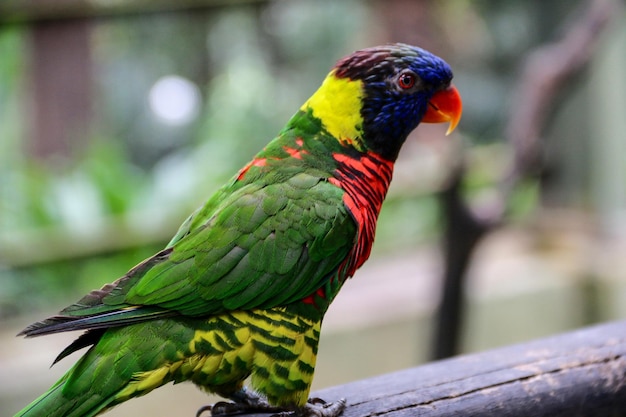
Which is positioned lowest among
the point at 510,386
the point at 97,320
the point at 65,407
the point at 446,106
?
the point at 510,386

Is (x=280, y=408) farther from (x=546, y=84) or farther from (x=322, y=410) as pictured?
(x=546, y=84)

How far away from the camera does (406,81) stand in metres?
1.41

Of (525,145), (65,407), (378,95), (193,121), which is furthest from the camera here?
(193,121)

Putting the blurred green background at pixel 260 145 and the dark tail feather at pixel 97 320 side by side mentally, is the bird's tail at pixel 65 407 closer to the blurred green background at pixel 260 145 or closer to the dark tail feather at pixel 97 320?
the dark tail feather at pixel 97 320

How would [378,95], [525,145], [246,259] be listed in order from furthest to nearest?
[525,145], [378,95], [246,259]

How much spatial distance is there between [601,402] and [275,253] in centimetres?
80

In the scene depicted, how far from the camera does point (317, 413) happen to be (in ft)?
4.48

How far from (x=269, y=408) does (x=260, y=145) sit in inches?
132

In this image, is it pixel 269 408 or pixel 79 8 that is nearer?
pixel 269 408

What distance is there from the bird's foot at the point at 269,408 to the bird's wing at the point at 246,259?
24 cm

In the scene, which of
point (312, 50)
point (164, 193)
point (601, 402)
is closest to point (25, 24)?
point (164, 193)

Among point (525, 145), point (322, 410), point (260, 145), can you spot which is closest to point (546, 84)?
point (525, 145)

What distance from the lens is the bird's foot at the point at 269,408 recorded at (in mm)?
1374

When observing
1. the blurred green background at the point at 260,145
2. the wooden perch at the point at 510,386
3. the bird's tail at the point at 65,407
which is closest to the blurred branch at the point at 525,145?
the blurred green background at the point at 260,145
